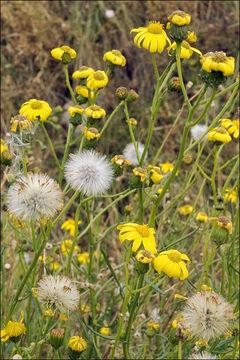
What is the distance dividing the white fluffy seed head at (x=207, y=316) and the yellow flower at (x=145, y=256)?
136 millimetres

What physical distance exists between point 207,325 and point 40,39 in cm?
313

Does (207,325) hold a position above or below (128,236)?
below

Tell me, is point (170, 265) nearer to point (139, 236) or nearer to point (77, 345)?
point (139, 236)

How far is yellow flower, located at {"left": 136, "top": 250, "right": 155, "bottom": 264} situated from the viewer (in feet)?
4.08

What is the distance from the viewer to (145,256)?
1.26m

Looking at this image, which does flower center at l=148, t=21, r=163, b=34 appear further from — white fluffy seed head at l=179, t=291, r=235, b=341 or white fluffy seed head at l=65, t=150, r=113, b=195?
white fluffy seed head at l=179, t=291, r=235, b=341

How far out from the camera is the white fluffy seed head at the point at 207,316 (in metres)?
1.23

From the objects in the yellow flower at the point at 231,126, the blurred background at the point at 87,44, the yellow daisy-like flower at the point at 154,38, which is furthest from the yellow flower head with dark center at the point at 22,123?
the blurred background at the point at 87,44

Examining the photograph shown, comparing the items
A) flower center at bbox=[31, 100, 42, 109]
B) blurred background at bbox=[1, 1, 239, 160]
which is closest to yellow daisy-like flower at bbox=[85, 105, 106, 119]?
flower center at bbox=[31, 100, 42, 109]

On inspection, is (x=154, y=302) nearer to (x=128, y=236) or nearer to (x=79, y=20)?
(x=128, y=236)

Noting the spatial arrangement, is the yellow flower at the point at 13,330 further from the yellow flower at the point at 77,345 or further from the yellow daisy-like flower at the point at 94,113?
the yellow daisy-like flower at the point at 94,113

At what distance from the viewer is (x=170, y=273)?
1.24 meters

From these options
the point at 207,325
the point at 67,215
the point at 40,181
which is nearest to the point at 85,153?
the point at 40,181

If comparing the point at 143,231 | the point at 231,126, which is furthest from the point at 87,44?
the point at 143,231
